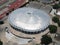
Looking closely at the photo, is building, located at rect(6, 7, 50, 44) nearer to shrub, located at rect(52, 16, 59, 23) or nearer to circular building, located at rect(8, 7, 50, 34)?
circular building, located at rect(8, 7, 50, 34)

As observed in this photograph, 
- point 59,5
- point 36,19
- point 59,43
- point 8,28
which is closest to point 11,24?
point 8,28

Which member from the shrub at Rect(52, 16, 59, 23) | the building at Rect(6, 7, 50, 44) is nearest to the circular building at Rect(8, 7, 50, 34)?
the building at Rect(6, 7, 50, 44)

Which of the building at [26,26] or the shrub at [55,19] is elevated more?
the building at [26,26]

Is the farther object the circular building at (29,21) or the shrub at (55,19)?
the shrub at (55,19)

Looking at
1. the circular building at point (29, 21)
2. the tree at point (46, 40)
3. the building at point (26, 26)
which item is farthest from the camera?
the circular building at point (29, 21)

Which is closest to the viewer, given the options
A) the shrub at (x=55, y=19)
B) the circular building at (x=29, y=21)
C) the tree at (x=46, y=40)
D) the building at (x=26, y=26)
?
the tree at (x=46, y=40)

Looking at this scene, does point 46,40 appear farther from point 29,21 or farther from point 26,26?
point 29,21

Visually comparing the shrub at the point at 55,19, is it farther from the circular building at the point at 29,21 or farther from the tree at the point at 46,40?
the tree at the point at 46,40

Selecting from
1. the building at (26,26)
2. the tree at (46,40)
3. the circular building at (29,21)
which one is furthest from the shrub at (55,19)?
the tree at (46,40)

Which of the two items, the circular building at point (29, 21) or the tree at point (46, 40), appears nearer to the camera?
the tree at point (46, 40)

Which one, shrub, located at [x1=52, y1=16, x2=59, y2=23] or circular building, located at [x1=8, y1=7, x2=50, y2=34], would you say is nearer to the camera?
circular building, located at [x1=8, y1=7, x2=50, y2=34]

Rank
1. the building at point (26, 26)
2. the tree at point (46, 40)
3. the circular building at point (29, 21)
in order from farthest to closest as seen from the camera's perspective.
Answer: the circular building at point (29, 21), the building at point (26, 26), the tree at point (46, 40)
